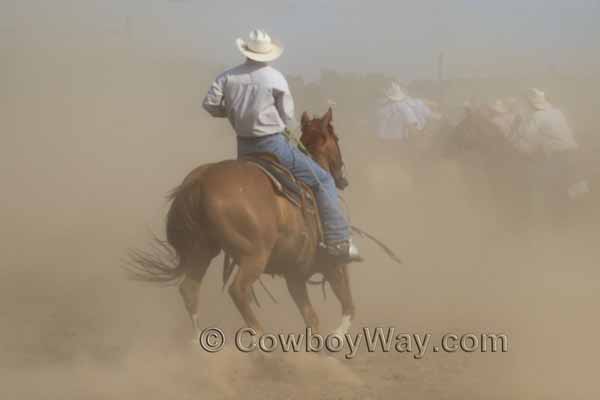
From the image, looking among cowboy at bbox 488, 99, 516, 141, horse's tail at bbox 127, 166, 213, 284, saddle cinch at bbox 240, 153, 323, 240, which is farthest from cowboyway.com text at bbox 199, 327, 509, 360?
→ cowboy at bbox 488, 99, 516, 141

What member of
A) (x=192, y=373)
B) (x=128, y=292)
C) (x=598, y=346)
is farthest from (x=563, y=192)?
(x=192, y=373)

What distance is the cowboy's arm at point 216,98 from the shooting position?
7.59 m

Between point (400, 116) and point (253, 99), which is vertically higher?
point (253, 99)

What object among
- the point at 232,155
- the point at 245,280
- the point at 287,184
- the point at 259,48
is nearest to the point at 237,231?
Result: the point at 245,280

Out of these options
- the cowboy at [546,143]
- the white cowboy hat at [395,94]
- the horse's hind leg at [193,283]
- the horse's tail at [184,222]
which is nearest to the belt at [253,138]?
the horse's tail at [184,222]

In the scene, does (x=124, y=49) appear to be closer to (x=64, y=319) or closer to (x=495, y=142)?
(x=495, y=142)

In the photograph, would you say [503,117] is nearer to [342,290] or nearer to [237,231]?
[342,290]

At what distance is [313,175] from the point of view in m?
7.80

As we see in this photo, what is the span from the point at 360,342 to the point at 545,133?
5.34 metres

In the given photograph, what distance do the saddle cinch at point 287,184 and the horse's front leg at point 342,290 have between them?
1.49 ft

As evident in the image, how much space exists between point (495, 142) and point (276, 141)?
20.2 feet

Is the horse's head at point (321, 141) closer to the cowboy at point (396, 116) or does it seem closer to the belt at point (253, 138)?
the belt at point (253, 138)

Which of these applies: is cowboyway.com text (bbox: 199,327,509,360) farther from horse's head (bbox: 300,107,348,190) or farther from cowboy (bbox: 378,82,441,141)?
cowboy (bbox: 378,82,441,141)

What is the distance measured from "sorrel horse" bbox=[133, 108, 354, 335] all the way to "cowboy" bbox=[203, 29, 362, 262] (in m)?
0.22
